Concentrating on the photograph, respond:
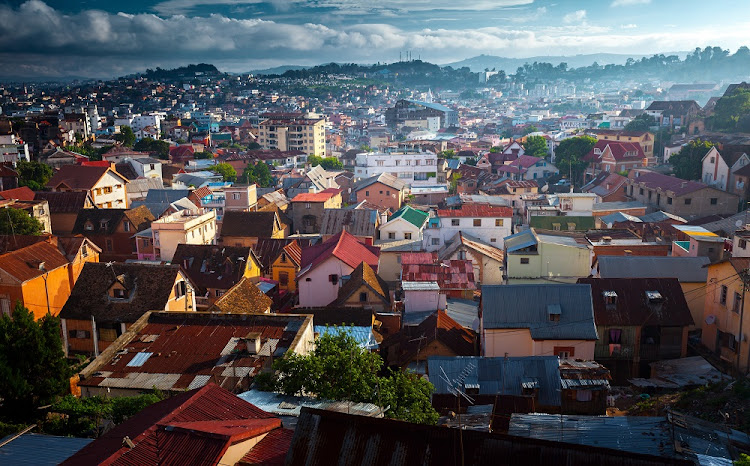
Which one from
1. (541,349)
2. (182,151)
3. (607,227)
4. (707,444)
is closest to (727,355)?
(541,349)

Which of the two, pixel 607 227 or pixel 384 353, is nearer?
pixel 384 353

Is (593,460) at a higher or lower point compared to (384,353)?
higher

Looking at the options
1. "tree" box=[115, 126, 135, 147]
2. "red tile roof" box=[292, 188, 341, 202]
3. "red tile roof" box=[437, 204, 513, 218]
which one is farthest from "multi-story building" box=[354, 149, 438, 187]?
"tree" box=[115, 126, 135, 147]

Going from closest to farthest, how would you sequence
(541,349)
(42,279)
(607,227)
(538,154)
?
(541,349) < (42,279) < (607,227) < (538,154)

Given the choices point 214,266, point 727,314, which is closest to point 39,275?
point 214,266

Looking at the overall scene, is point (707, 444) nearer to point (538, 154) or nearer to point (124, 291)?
point (124, 291)

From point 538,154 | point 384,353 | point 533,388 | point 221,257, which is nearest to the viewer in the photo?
point 533,388

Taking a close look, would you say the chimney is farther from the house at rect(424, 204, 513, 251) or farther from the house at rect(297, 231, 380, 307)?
the house at rect(424, 204, 513, 251)
